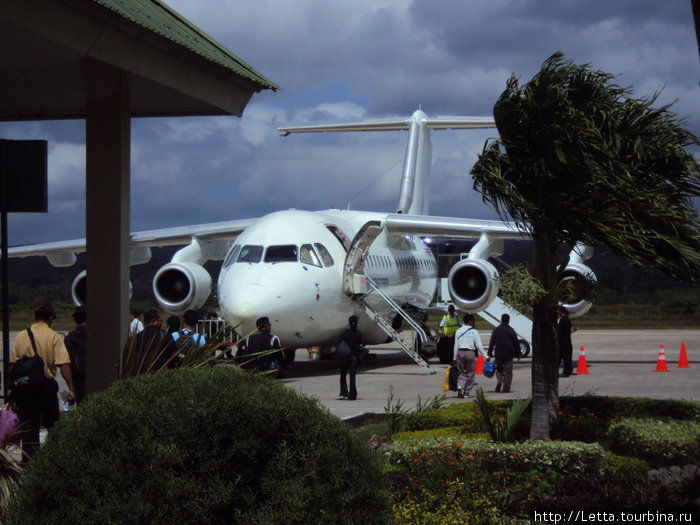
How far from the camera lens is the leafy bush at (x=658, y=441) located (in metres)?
7.08

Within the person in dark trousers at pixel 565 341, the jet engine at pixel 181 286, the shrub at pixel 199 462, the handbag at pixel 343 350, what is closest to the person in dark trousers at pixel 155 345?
the shrub at pixel 199 462

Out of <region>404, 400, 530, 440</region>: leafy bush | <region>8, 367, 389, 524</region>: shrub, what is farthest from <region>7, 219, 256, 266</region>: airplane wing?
<region>8, 367, 389, 524</region>: shrub

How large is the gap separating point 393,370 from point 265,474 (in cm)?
1676

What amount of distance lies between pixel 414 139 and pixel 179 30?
70.6 feet

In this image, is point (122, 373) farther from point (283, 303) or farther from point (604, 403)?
point (283, 303)

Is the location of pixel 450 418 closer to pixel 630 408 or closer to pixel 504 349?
pixel 630 408

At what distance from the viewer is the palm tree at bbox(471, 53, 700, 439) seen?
7633 mm

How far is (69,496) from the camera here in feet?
13.1

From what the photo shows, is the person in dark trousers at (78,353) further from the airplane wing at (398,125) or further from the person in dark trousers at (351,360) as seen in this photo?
the airplane wing at (398,125)

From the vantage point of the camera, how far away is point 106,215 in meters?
6.15

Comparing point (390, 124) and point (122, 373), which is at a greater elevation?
point (390, 124)

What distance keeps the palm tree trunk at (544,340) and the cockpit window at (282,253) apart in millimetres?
9568

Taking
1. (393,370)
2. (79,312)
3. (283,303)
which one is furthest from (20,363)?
(393,370)

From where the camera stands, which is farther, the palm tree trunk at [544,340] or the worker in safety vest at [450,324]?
the worker in safety vest at [450,324]
